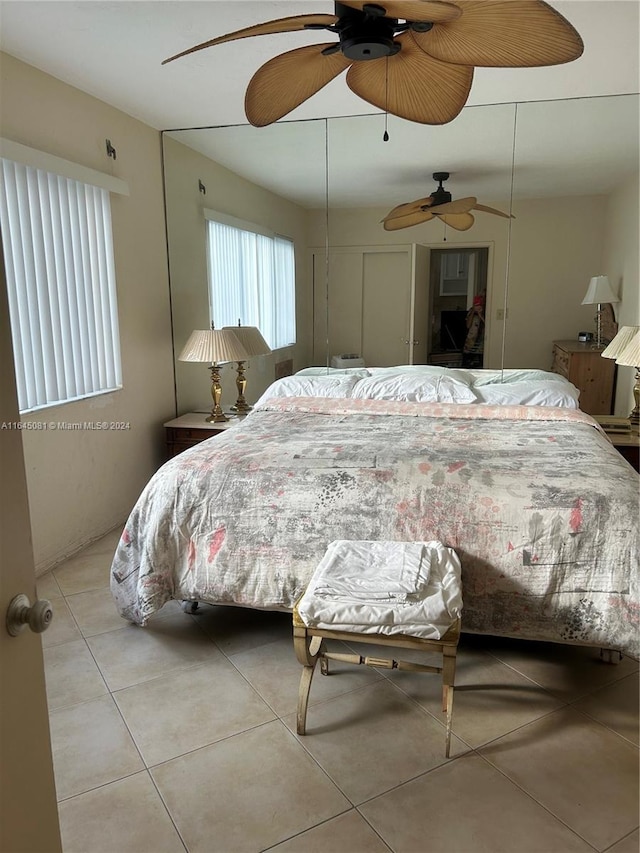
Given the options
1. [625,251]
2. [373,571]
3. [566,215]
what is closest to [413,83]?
[373,571]

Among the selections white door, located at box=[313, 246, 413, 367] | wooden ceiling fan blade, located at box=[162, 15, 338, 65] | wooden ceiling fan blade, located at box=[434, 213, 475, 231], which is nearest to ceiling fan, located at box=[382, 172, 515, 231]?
wooden ceiling fan blade, located at box=[434, 213, 475, 231]

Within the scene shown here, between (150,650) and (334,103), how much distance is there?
2.92 metres

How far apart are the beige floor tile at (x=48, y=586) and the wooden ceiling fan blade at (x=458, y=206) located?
2.90 m

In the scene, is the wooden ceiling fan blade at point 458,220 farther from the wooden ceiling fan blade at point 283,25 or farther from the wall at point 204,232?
the wooden ceiling fan blade at point 283,25

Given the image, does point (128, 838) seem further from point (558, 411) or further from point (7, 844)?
point (558, 411)

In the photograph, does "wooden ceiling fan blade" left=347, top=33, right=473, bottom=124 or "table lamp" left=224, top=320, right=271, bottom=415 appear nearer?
"wooden ceiling fan blade" left=347, top=33, right=473, bottom=124

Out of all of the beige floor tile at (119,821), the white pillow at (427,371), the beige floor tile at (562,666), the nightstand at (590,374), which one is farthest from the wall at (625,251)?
the beige floor tile at (119,821)

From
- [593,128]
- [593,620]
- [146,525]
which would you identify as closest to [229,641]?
[146,525]

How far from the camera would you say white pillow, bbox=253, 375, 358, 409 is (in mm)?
3539

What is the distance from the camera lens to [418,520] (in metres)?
2.08

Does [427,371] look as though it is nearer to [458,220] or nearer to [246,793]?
[458,220]

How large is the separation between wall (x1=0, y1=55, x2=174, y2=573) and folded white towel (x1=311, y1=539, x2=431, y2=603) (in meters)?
1.67

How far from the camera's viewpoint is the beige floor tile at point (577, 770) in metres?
1.53

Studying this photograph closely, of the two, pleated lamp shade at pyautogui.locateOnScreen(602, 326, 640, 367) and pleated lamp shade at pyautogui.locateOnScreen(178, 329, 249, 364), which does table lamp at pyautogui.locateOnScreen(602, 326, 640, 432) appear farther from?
pleated lamp shade at pyautogui.locateOnScreen(178, 329, 249, 364)
